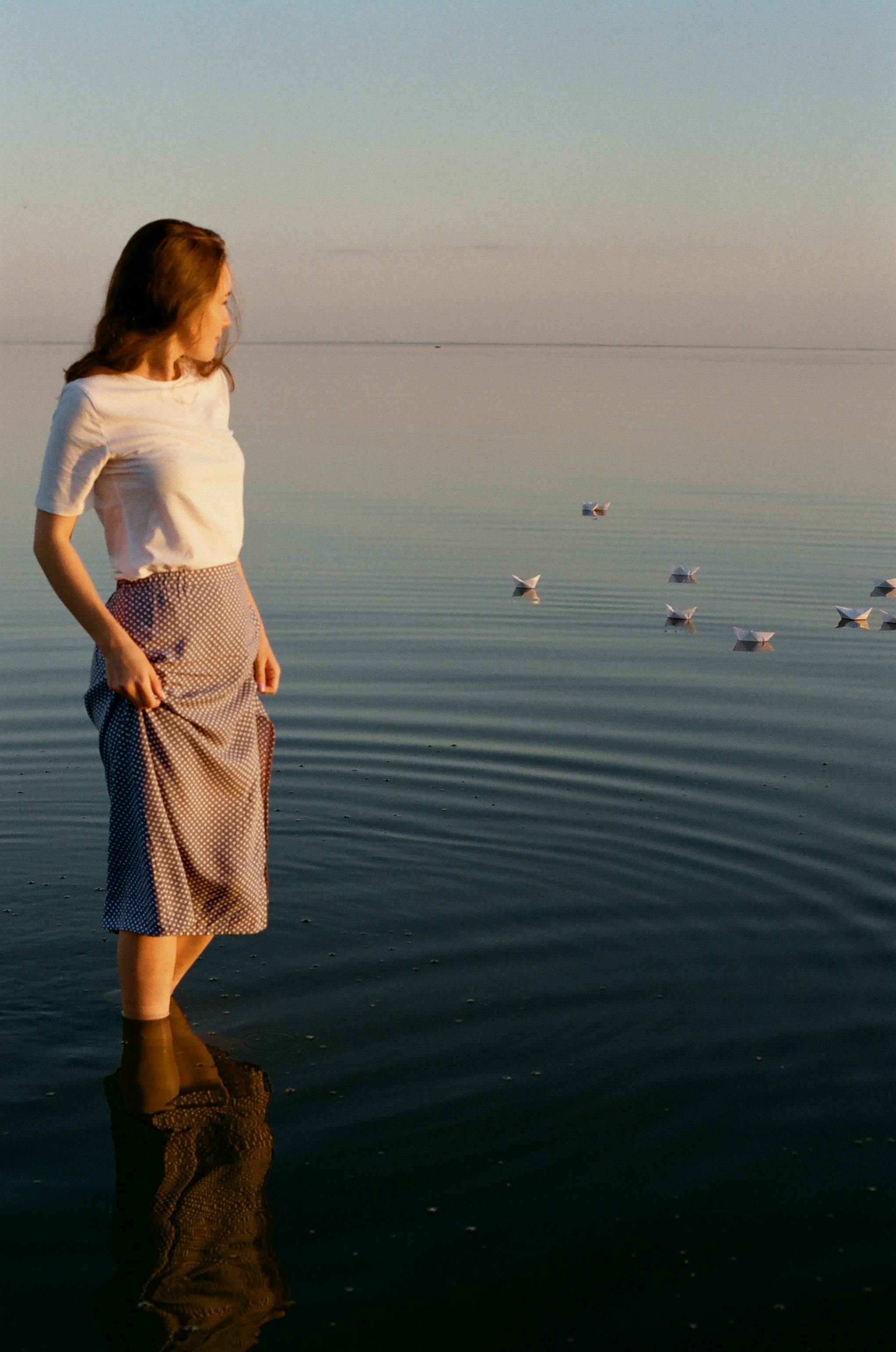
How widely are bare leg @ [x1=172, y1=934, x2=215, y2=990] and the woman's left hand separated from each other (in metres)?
0.72

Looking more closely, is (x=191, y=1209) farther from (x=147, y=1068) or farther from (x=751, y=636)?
(x=751, y=636)

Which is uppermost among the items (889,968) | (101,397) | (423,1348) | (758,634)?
(101,397)

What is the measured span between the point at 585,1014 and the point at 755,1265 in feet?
4.34

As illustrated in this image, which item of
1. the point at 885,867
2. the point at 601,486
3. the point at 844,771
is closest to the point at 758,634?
the point at 844,771

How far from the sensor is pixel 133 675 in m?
3.70

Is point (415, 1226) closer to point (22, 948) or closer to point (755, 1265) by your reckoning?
point (755, 1265)

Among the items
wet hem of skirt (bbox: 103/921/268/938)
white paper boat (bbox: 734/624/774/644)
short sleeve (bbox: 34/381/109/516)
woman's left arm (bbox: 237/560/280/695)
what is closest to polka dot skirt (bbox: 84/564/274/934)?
wet hem of skirt (bbox: 103/921/268/938)

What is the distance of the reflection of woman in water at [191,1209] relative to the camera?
2.99 m

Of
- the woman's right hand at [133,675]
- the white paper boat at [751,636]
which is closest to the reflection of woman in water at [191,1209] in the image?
the woman's right hand at [133,675]

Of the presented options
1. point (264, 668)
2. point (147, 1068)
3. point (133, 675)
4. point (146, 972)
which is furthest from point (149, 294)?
point (147, 1068)

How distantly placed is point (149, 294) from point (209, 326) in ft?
0.61

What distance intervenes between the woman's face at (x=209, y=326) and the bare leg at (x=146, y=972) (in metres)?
1.51

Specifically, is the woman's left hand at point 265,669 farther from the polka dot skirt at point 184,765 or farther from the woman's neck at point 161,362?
the woman's neck at point 161,362

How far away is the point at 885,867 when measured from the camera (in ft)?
18.9
